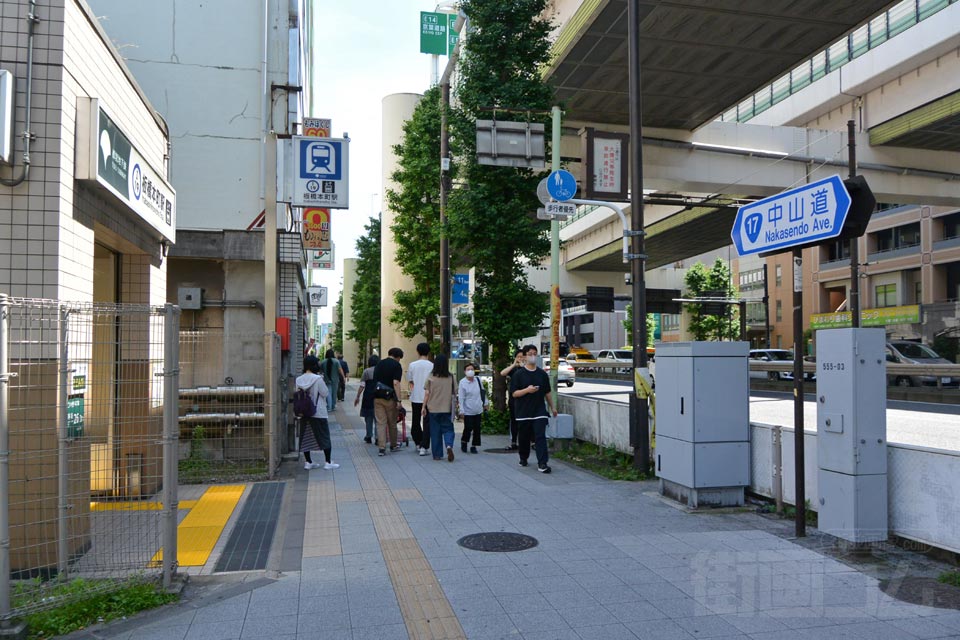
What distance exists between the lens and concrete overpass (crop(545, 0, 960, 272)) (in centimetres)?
1752

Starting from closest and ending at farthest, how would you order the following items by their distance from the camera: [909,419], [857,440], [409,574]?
[409,574], [857,440], [909,419]

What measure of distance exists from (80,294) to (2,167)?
1162mm

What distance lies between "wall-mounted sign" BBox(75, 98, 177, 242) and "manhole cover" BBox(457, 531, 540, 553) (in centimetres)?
452

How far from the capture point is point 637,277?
10125 millimetres

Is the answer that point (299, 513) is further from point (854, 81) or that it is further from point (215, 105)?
point (854, 81)

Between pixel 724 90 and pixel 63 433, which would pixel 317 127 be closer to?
pixel 63 433

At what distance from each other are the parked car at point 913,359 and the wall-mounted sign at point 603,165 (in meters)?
19.8

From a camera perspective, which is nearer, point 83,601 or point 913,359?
point 83,601

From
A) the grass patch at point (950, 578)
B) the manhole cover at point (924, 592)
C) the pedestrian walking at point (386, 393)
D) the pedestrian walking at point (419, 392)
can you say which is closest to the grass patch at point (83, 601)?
the manhole cover at point (924, 592)

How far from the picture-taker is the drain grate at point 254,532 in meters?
6.07

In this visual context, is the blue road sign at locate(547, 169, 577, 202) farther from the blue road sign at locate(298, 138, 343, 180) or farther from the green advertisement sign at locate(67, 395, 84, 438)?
the green advertisement sign at locate(67, 395, 84, 438)

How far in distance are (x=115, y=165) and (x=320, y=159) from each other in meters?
4.10

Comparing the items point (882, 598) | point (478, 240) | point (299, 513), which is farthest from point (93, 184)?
point (478, 240)

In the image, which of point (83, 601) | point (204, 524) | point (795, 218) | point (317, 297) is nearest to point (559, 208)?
point (795, 218)
